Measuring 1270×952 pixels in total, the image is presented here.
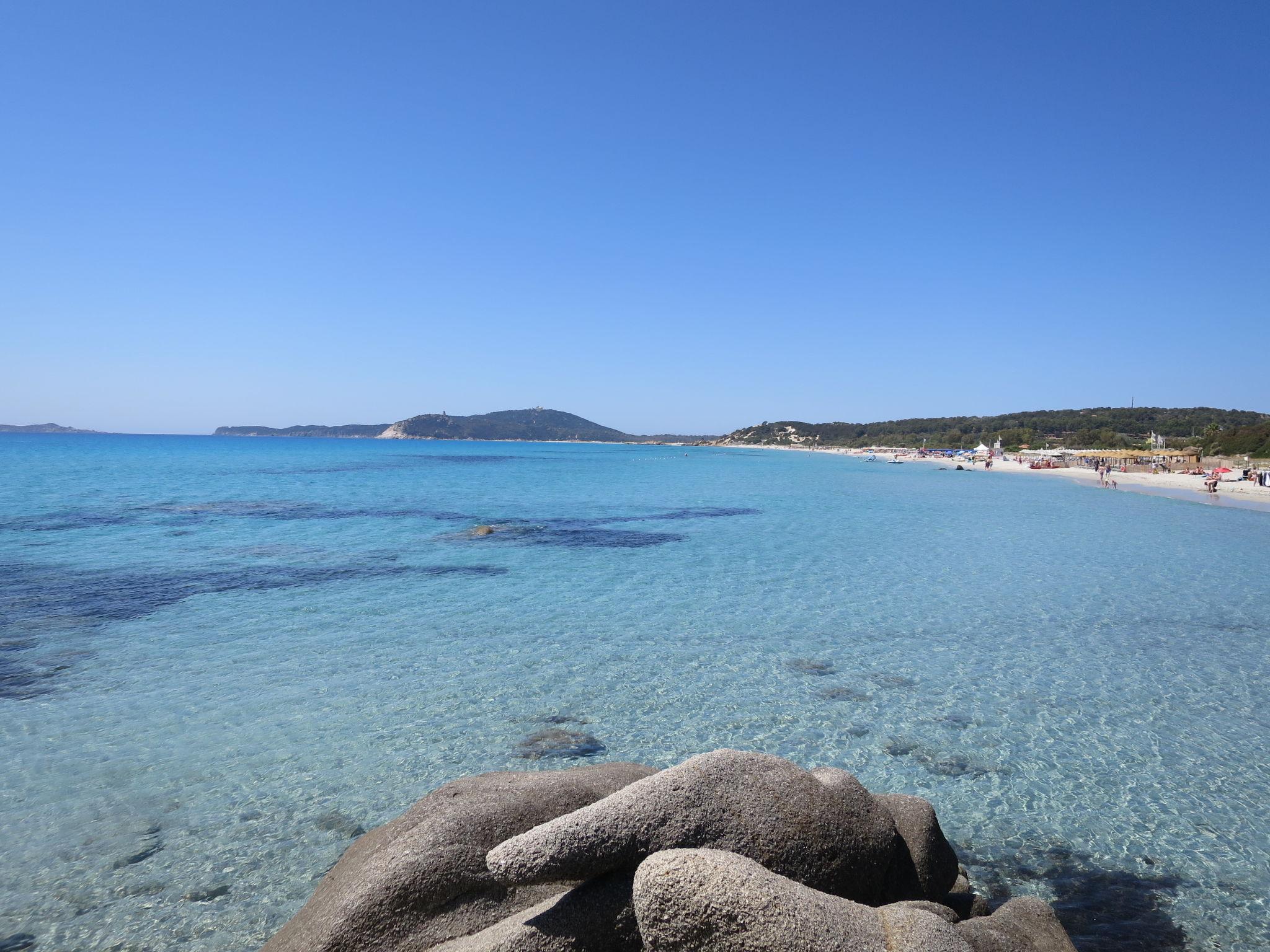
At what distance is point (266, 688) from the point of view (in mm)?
10141

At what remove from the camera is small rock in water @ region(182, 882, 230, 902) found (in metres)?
5.55

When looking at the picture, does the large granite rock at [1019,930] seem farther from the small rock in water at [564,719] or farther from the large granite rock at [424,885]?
the small rock in water at [564,719]

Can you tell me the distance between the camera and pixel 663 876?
3.05 m

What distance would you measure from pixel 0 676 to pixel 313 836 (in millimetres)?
7521

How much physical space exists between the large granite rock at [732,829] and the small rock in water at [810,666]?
678 cm

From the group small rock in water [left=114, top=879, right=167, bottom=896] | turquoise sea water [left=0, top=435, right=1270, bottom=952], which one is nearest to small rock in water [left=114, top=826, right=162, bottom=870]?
turquoise sea water [left=0, top=435, right=1270, bottom=952]

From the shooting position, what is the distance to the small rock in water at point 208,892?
5.55 metres

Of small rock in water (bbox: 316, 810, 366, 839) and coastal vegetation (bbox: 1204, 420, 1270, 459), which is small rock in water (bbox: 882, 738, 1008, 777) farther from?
coastal vegetation (bbox: 1204, 420, 1270, 459)

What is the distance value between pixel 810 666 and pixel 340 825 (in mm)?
7209

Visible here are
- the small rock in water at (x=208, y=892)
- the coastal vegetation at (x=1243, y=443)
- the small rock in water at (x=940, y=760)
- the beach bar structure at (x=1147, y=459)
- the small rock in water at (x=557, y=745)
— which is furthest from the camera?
the beach bar structure at (x=1147, y=459)

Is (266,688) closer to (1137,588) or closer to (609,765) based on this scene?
(609,765)

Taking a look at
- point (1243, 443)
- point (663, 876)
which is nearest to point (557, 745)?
point (663, 876)

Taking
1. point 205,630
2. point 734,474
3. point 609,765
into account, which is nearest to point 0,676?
point 205,630

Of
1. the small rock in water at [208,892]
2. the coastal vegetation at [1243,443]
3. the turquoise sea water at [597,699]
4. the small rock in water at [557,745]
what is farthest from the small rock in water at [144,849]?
the coastal vegetation at [1243,443]
